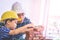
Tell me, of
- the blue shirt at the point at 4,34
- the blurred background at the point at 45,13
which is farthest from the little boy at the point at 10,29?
the blurred background at the point at 45,13

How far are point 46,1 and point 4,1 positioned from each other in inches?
14.5

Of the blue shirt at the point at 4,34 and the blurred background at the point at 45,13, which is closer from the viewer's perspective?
the blue shirt at the point at 4,34

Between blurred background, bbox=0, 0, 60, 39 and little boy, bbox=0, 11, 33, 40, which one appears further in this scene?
blurred background, bbox=0, 0, 60, 39

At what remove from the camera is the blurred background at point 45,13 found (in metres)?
1.25

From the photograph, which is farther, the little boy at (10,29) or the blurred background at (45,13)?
the blurred background at (45,13)

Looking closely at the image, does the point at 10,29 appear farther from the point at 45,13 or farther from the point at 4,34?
the point at 45,13

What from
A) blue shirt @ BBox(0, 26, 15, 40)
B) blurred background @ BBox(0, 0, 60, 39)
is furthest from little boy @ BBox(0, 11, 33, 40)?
blurred background @ BBox(0, 0, 60, 39)

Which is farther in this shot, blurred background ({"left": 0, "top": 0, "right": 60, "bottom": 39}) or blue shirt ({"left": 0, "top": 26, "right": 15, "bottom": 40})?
blurred background ({"left": 0, "top": 0, "right": 60, "bottom": 39})

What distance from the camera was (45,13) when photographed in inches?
52.1

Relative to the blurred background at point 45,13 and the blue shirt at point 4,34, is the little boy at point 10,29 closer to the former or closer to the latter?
the blue shirt at point 4,34

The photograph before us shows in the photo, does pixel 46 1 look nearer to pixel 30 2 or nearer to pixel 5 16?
pixel 30 2

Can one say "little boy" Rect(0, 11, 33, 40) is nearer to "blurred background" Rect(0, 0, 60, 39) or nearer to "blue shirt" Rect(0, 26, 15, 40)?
"blue shirt" Rect(0, 26, 15, 40)

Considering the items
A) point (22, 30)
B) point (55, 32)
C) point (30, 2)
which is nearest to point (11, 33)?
point (22, 30)

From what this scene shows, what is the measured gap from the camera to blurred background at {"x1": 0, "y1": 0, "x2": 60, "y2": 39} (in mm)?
1255
